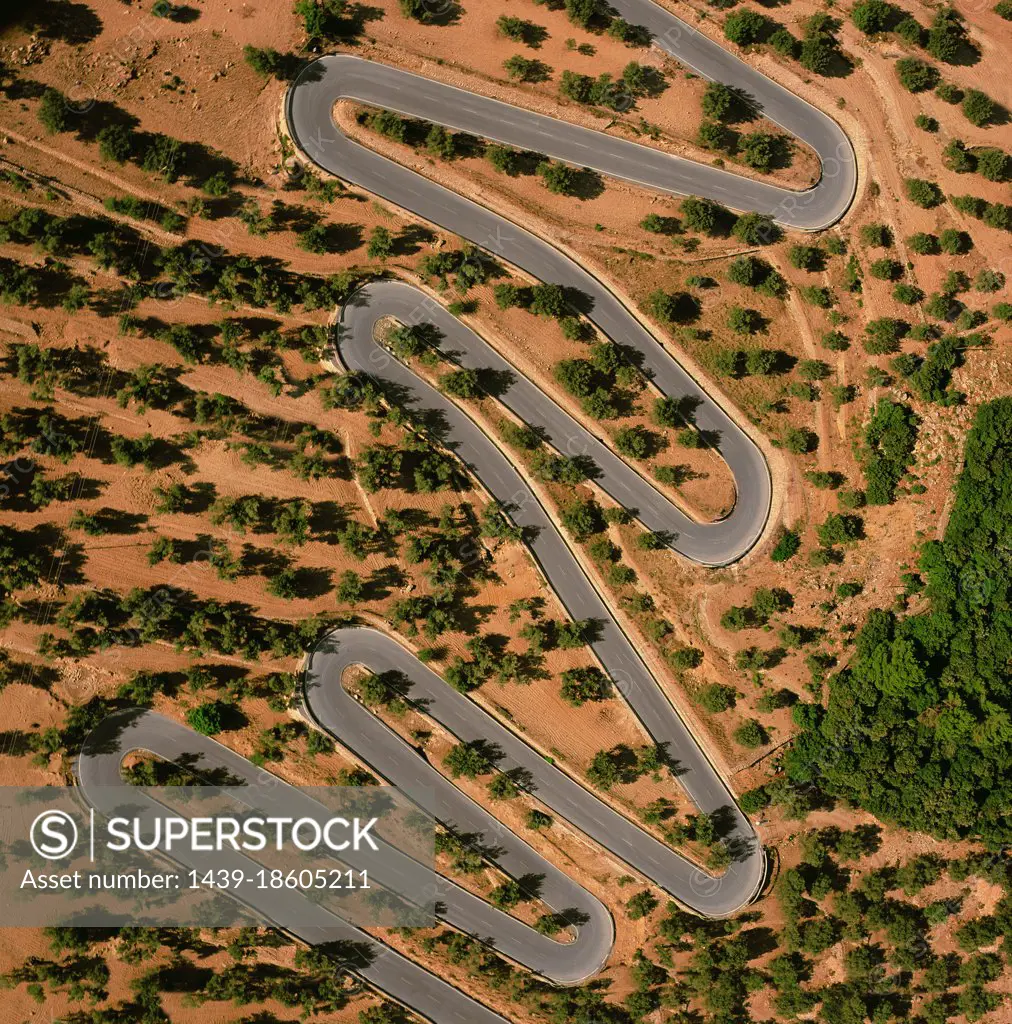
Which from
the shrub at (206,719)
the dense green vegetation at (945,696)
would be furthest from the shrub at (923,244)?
the shrub at (206,719)

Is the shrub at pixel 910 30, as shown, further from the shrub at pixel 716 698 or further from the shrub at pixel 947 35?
the shrub at pixel 716 698

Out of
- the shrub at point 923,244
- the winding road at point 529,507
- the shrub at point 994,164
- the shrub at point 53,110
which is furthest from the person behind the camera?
the shrub at point 923,244

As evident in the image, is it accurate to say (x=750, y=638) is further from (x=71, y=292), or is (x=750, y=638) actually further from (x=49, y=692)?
(x=71, y=292)

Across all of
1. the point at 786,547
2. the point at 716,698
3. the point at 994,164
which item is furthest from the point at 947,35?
the point at 716,698

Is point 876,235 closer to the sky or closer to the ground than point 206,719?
closer to the sky

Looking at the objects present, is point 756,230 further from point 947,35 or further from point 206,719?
point 206,719

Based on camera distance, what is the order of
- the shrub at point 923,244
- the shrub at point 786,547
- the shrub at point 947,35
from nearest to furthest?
the shrub at point 947,35, the shrub at point 923,244, the shrub at point 786,547

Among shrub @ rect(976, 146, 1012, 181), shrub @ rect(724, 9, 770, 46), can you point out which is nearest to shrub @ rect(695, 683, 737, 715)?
shrub @ rect(976, 146, 1012, 181)

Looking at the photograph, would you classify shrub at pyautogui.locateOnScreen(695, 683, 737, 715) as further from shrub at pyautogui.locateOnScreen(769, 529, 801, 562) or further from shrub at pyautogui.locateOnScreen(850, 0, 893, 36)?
shrub at pyautogui.locateOnScreen(850, 0, 893, 36)
